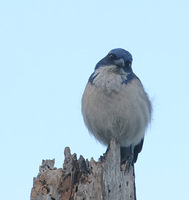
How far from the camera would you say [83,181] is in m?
6.58

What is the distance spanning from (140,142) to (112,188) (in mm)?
3953

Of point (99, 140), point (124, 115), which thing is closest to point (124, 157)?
point (99, 140)

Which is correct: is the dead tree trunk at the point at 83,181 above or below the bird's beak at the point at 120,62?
below

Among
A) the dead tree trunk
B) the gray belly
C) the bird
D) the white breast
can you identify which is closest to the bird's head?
the bird

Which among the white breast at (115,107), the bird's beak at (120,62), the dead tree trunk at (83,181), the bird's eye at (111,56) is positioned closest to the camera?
the dead tree trunk at (83,181)

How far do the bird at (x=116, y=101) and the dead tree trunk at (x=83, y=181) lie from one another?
194 centimetres

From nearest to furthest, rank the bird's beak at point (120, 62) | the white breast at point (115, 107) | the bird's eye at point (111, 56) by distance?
the white breast at point (115, 107), the bird's beak at point (120, 62), the bird's eye at point (111, 56)

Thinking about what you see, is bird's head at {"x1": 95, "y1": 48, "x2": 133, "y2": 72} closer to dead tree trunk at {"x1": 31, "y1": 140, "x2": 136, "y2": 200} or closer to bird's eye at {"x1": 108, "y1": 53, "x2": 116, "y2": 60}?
bird's eye at {"x1": 108, "y1": 53, "x2": 116, "y2": 60}

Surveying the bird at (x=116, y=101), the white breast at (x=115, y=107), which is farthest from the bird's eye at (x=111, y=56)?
the white breast at (x=115, y=107)

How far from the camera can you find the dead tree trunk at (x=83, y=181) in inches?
251

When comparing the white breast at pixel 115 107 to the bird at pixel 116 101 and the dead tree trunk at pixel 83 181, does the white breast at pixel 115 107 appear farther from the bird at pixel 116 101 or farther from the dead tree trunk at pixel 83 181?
the dead tree trunk at pixel 83 181

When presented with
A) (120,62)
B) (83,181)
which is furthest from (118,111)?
(83,181)

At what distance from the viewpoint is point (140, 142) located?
1037 cm

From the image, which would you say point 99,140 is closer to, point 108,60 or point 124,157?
point 124,157
